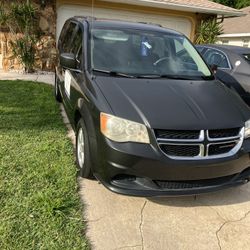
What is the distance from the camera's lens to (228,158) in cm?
323

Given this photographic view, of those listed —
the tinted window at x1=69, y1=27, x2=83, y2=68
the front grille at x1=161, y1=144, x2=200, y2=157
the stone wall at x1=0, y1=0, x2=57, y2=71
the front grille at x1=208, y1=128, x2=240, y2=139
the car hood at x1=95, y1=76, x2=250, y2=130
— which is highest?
the tinted window at x1=69, y1=27, x2=83, y2=68

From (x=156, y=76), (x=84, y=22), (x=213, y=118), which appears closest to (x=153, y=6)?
(x=84, y=22)

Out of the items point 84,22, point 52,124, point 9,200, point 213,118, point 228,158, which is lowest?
point 52,124

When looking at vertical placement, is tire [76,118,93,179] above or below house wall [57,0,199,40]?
below

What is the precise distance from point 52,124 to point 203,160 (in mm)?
3154

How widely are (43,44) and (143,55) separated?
7.38 meters

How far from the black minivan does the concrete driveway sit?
31cm

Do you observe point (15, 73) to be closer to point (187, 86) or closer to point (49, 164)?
point (49, 164)

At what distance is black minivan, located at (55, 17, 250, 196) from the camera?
3.02m

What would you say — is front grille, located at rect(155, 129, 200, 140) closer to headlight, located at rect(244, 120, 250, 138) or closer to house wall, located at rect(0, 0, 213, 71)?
headlight, located at rect(244, 120, 250, 138)

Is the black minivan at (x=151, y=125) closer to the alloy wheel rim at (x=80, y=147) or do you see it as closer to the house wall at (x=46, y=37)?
the alloy wheel rim at (x=80, y=147)

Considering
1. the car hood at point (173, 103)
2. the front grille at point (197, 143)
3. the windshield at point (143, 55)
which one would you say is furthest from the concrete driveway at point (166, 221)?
the windshield at point (143, 55)

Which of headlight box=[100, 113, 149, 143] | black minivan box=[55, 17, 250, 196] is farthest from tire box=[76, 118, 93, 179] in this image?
headlight box=[100, 113, 149, 143]

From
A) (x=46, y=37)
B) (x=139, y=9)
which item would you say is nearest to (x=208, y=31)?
(x=139, y=9)
